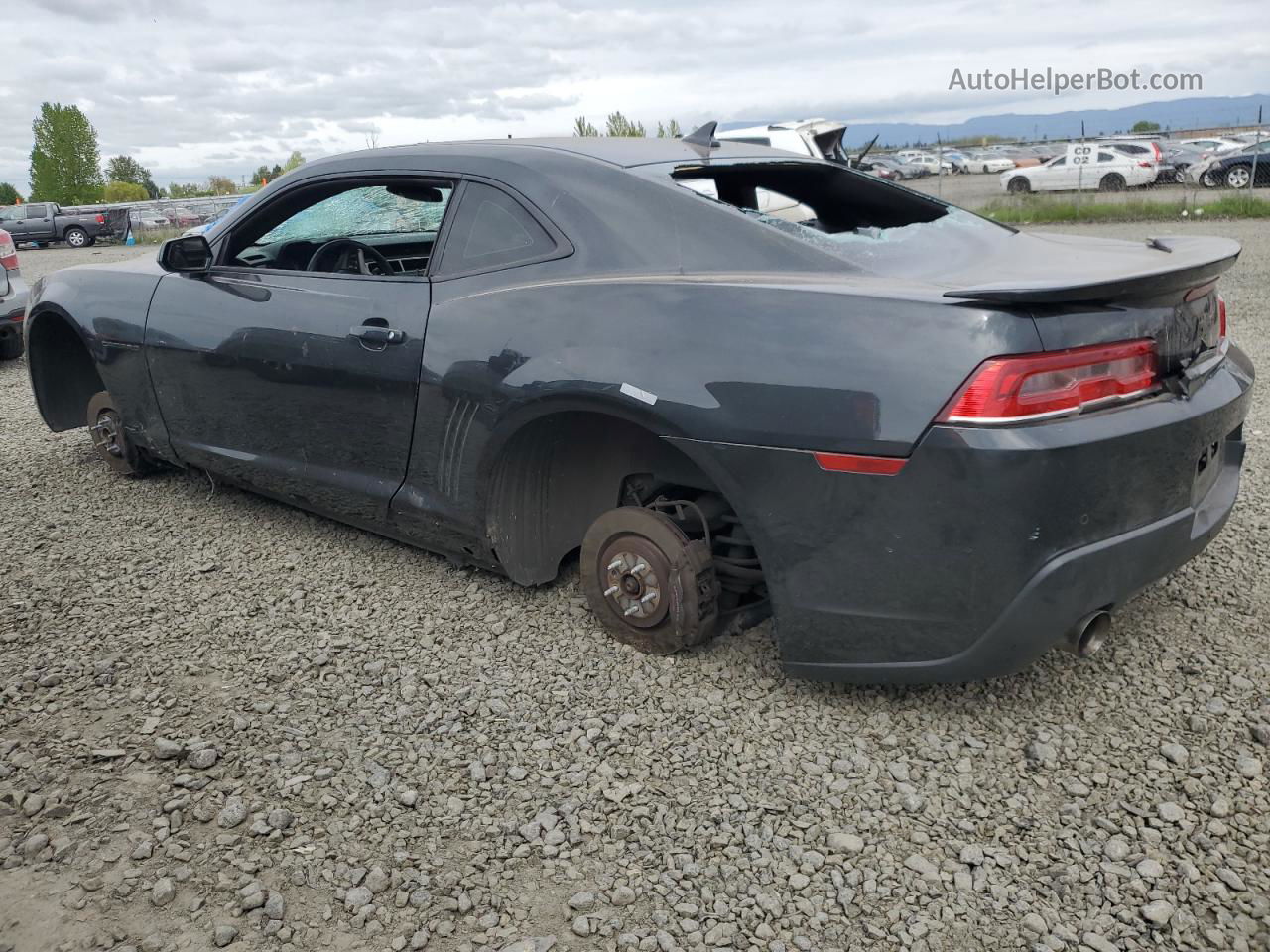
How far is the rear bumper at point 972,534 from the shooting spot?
226 cm

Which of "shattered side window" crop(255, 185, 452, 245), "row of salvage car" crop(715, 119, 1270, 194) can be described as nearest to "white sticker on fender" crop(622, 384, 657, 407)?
"shattered side window" crop(255, 185, 452, 245)

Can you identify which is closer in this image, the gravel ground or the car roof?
the gravel ground

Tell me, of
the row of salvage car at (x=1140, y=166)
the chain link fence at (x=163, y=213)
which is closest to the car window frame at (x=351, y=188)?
the row of salvage car at (x=1140, y=166)

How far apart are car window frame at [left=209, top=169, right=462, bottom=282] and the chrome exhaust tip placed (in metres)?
2.13

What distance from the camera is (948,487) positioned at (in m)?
2.28

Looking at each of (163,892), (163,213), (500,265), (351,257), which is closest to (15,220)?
(163,213)

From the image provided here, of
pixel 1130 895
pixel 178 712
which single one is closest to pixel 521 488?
pixel 178 712

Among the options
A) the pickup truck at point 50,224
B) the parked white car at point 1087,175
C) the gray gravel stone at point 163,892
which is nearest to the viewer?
the gray gravel stone at point 163,892

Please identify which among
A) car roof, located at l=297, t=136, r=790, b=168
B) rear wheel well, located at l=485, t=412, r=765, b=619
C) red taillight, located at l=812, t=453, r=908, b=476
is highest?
car roof, located at l=297, t=136, r=790, b=168

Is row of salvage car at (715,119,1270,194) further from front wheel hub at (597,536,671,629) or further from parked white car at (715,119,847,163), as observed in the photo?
front wheel hub at (597,536,671,629)

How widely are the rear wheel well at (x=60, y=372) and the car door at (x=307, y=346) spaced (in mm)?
1109

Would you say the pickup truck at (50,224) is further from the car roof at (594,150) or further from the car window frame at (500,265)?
the car window frame at (500,265)

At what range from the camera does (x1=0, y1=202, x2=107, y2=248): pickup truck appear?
30.2 m

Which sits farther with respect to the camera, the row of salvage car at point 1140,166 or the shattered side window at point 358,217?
the row of salvage car at point 1140,166
